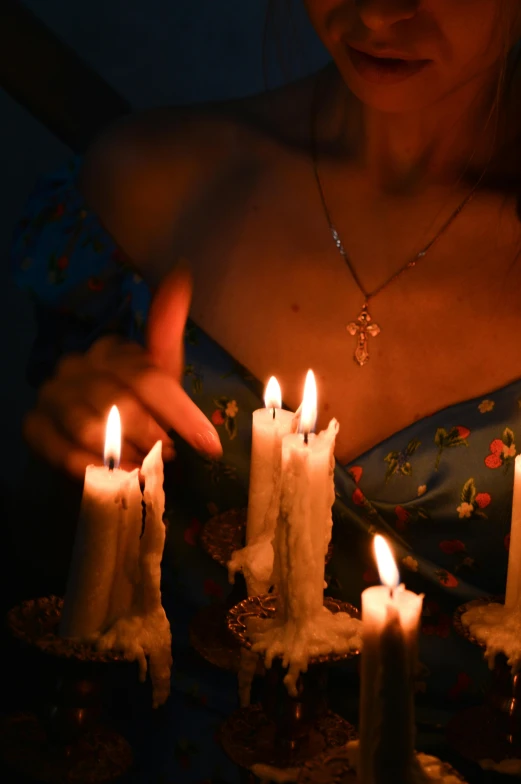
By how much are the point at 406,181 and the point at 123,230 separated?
431 millimetres

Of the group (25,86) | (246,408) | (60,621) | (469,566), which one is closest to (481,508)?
(469,566)

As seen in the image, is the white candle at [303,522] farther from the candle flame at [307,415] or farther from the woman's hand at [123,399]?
the woman's hand at [123,399]

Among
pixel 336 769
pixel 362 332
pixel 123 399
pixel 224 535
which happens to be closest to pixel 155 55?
pixel 362 332

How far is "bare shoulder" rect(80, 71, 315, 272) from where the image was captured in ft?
4.93

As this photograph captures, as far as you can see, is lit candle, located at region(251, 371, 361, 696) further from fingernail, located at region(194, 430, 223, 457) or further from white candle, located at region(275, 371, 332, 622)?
fingernail, located at region(194, 430, 223, 457)

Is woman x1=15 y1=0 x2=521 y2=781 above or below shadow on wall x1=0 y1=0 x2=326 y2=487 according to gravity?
below

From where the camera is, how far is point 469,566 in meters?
1.26

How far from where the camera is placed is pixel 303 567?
649 mm

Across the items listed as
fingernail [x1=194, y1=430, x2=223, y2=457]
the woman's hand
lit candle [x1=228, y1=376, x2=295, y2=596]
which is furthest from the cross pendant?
lit candle [x1=228, y1=376, x2=295, y2=596]

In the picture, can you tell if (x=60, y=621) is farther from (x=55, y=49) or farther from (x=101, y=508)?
(x=55, y=49)

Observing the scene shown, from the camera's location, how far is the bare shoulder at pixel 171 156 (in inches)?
59.2

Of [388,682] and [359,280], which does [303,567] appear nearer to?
[388,682]

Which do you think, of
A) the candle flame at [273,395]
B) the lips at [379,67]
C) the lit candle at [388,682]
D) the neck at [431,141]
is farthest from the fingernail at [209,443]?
the neck at [431,141]

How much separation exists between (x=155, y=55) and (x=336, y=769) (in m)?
1.67
